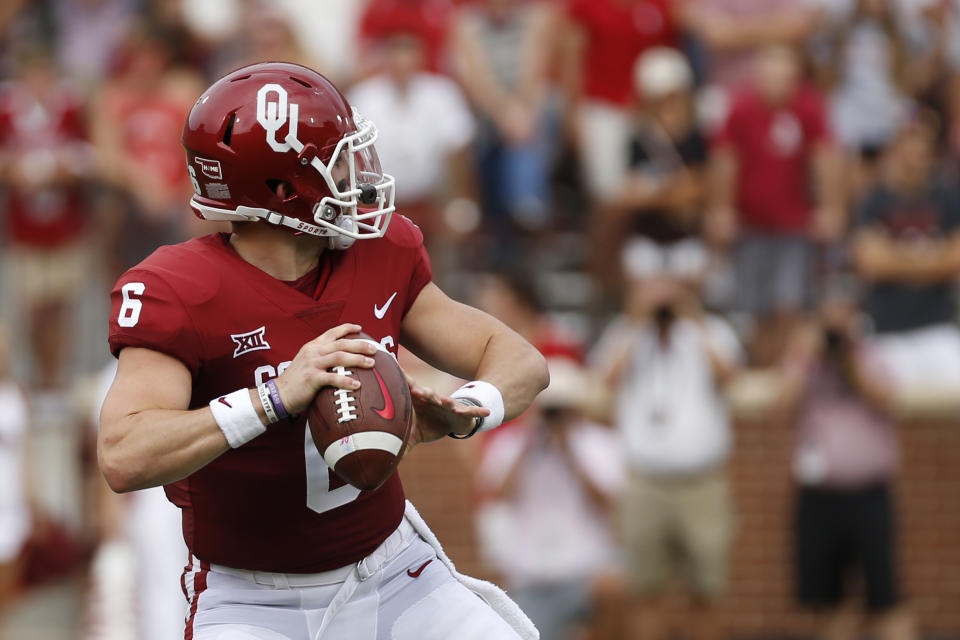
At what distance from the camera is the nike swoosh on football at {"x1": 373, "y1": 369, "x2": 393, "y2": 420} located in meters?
3.37

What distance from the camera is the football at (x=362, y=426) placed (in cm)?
333

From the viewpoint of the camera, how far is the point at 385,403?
11.1 ft

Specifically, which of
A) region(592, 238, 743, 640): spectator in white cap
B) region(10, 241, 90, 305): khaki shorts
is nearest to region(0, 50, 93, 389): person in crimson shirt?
region(10, 241, 90, 305): khaki shorts

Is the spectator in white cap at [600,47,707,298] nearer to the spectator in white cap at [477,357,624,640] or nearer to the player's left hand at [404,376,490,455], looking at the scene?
the spectator in white cap at [477,357,624,640]

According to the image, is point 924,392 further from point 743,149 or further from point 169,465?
point 169,465

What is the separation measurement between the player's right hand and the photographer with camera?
5.51 meters

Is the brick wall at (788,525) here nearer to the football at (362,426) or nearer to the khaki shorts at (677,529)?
the khaki shorts at (677,529)

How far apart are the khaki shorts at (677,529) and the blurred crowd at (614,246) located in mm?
16

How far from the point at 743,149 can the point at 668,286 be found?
1.22m

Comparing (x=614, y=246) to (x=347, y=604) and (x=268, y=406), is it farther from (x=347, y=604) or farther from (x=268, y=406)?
(x=268, y=406)

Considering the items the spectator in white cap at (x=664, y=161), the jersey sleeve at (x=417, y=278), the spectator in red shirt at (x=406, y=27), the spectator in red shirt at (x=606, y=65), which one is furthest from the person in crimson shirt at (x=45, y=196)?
the jersey sleeve at (x=417, y=278)

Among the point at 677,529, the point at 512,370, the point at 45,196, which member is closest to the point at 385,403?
the point at 512,370

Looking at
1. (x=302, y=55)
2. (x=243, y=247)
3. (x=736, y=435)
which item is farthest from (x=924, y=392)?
(x=243, y=247)

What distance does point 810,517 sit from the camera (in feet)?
28.5
